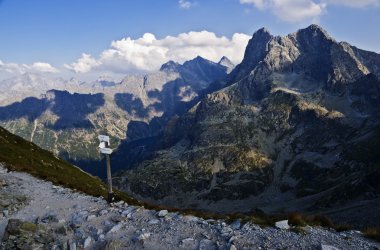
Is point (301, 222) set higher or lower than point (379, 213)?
higher

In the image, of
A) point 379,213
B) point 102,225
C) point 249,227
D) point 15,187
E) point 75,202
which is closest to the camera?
point 249,227

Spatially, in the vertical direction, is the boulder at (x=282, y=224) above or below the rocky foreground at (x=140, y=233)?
above

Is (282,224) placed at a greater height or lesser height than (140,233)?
greater

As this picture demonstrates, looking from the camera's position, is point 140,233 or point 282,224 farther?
point 140,233

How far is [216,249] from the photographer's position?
1822 centimetres

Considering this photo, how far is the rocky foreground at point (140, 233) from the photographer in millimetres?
18594

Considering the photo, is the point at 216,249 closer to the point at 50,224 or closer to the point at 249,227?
the point at 249,227

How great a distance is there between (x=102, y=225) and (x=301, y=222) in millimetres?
10971

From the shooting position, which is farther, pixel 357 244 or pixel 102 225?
pixel 102 225

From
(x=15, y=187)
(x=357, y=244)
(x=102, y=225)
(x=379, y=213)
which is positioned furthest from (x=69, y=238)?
(x=379, y=213)

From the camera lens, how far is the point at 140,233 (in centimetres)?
2086

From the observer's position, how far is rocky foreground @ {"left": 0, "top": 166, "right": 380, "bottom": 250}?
1859 cm

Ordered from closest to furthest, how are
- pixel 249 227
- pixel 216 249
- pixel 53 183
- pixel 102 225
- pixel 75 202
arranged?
pixel 216 249
pixel 249 227
pixel 102 225
pixel 75 202
pixel 53 183

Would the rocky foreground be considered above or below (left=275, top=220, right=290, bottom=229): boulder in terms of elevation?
below
